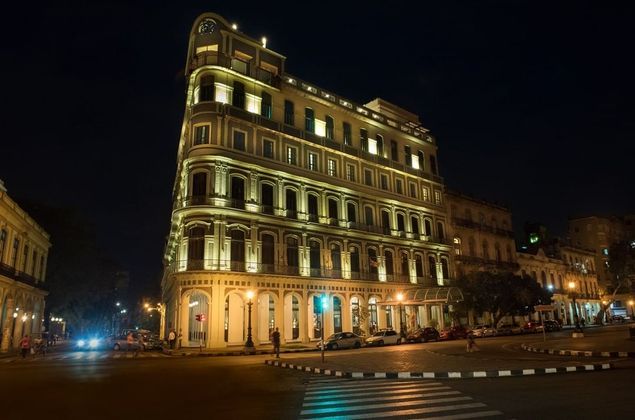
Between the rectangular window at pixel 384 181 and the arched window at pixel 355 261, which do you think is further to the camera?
the rectangular window at pixel 384 181

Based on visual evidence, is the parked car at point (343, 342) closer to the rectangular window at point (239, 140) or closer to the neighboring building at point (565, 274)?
the rectangular window at point (239, 140)

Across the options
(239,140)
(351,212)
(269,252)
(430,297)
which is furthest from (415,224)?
(239,140)

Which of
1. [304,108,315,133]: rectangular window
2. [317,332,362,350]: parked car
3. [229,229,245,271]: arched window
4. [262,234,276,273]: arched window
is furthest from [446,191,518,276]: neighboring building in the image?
[229,229,245,271]: arched window

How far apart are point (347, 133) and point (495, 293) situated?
22.9 m

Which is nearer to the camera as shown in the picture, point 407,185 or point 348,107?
point 348,107

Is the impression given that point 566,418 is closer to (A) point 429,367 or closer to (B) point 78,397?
(A) point 429,367

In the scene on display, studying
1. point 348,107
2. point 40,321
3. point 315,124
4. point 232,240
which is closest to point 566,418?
point 232,240

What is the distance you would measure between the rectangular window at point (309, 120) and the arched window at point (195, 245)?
15.0 metres

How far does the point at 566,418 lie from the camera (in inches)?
313

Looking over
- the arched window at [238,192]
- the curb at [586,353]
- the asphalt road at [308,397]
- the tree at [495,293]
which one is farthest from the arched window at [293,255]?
the asphalt road at [308,397]

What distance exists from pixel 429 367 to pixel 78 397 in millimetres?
11030

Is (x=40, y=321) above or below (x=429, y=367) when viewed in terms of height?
above

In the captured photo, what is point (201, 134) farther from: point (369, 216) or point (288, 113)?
point (369, 216)

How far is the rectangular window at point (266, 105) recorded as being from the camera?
41.2 meters
